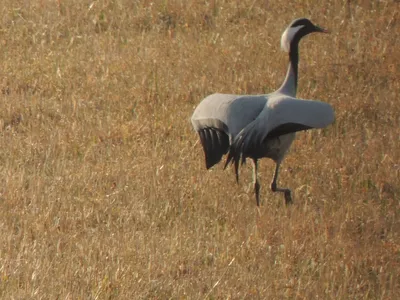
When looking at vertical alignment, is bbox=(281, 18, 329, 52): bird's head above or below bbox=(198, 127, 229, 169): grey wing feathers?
above

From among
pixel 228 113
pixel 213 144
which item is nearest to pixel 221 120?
pixel 228 113

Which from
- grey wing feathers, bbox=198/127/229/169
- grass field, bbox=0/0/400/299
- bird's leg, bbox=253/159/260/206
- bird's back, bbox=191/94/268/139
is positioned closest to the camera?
grass field, bbox=0/0/400/299

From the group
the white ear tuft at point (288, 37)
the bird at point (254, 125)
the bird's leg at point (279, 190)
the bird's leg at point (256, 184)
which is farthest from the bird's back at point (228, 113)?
the white ear tuft at point (288, 37)

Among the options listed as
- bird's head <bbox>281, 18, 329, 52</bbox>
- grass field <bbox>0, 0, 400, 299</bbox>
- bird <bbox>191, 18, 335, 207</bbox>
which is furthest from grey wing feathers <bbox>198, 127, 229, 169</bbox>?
bird's head <bbox>281, 18, 329, 52</bbox>

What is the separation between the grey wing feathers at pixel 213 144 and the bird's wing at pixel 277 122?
2.8 inches

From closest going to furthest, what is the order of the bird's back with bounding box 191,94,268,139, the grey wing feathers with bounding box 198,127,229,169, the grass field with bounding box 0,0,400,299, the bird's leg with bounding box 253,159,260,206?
1. the grass field with bounding box 0,0,400,299
2. the grey wing feathers with bounding box 198,127,229,169
3. the bird's back with bounding box 191,94,268,139
4. the bird's leg with bounding box 253,159,260,206

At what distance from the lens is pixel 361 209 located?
7.32 meters

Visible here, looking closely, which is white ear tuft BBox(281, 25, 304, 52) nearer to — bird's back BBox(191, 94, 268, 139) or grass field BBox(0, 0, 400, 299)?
grass field BBox(0, 0, 400, 299)

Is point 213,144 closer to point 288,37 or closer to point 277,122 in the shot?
point 277,122

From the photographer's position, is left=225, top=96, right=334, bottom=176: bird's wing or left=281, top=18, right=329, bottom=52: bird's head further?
left=281, top=18, right=329, bottom=52: bird's head

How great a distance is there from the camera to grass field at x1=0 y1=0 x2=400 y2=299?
6.16 m

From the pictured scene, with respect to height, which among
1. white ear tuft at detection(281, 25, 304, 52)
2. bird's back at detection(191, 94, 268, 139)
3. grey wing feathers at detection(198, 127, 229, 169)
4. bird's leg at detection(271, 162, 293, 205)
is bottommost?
bird's leg at detection(271, 162, 293, 205)

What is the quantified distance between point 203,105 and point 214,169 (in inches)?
29.4

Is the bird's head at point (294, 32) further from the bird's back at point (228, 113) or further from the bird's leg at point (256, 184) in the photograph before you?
the bird's leg at point (256, 184)
